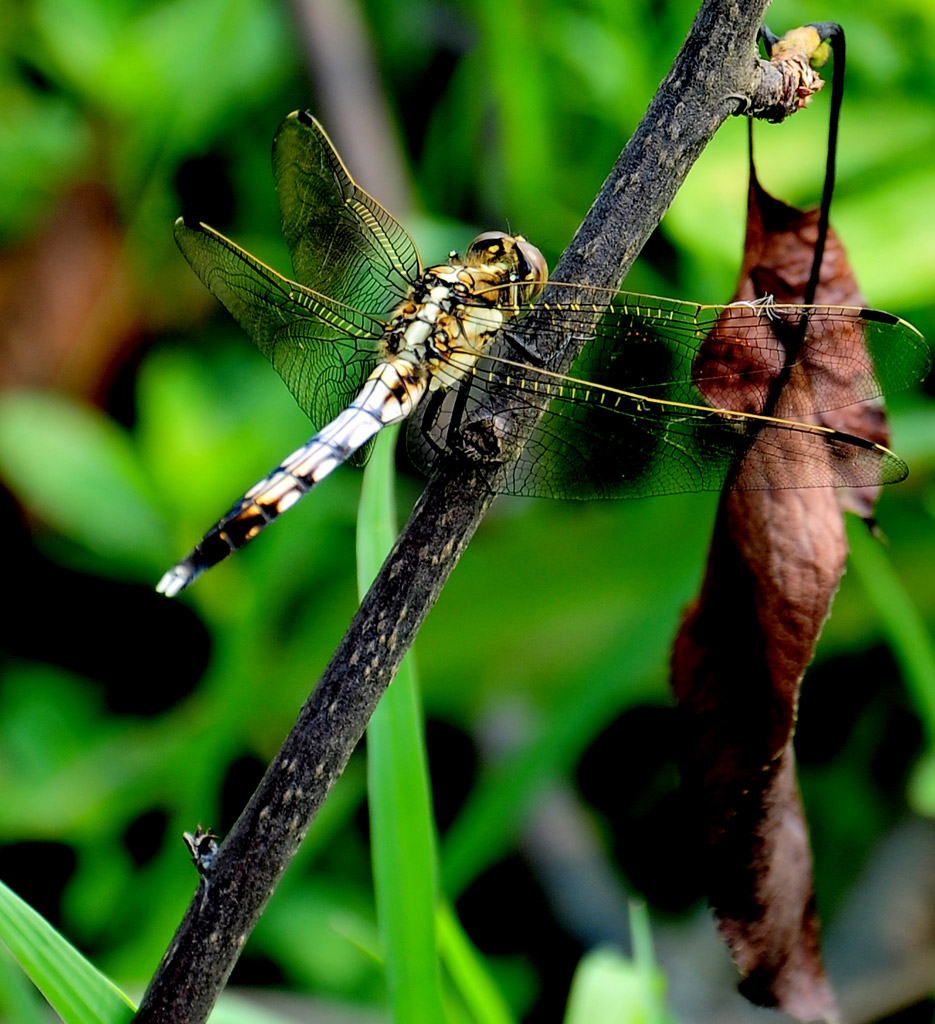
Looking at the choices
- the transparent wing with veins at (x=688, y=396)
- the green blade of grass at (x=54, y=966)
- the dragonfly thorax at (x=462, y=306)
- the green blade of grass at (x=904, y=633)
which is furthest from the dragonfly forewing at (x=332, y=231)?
the green blade of grass at (x=54, y=966)

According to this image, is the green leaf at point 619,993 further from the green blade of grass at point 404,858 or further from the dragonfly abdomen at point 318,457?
the dragonfly abdomen at point 318,457

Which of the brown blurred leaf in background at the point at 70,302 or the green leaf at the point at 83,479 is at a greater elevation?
the brown blurred leaf in background at the point at 70,302

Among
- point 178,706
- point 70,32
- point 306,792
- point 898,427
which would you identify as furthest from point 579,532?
point 70,32

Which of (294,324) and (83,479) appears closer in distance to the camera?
(294,324)

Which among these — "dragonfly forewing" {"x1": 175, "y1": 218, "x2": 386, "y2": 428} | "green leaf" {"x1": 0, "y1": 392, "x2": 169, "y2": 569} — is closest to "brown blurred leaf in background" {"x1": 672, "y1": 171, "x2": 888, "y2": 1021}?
"dragonfly forewing" {"x1": 175, "y1": 218, "x2": 386, "y2": 428}

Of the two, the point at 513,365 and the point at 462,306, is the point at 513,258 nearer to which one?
the point at 462,306

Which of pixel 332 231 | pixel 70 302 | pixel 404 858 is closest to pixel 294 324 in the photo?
pixel 332 231

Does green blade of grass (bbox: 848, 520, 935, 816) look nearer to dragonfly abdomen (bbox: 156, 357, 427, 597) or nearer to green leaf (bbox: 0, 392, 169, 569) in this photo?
dragonfly abdomen (bbox: 156, 357, 427, 597)
